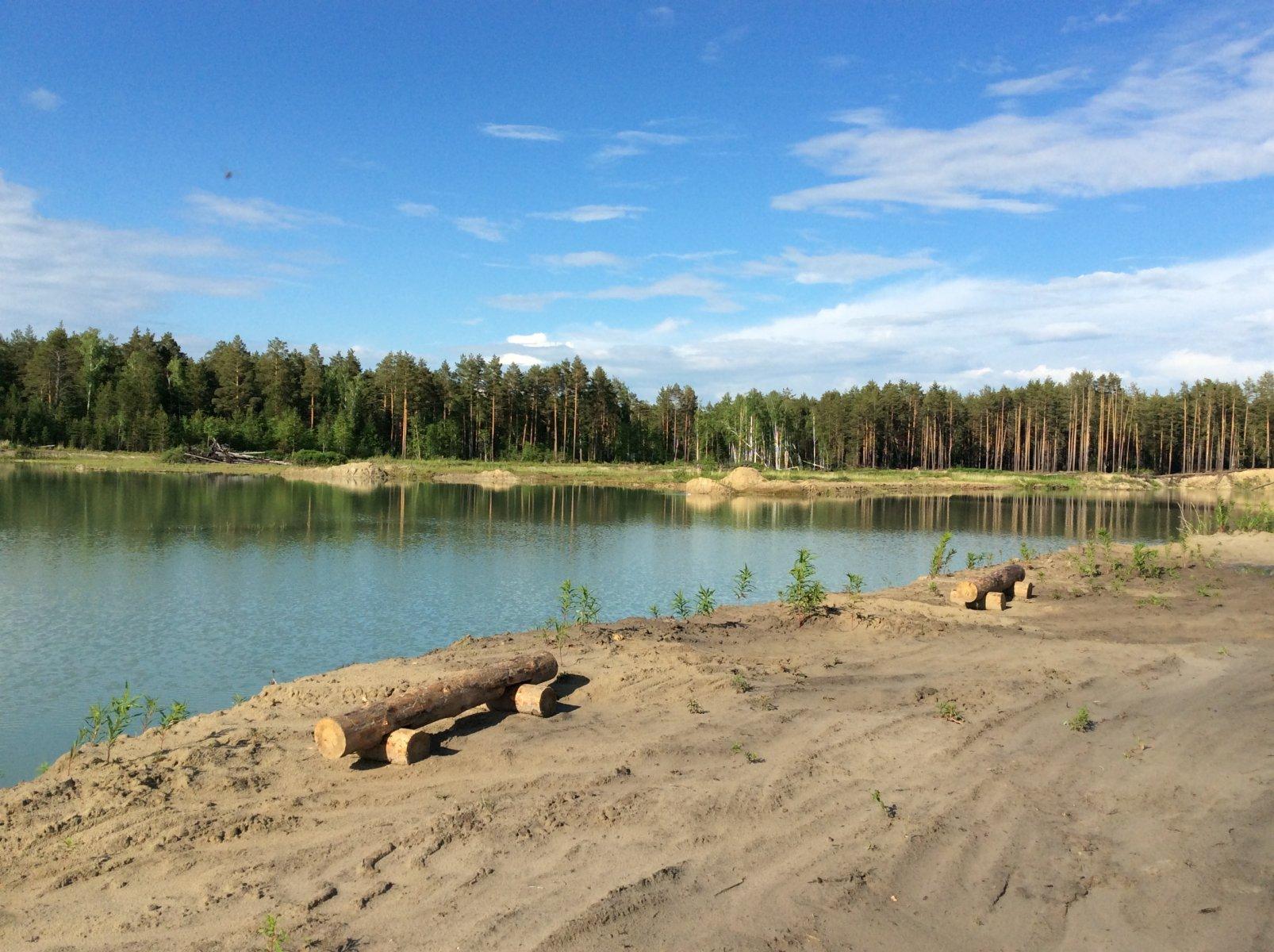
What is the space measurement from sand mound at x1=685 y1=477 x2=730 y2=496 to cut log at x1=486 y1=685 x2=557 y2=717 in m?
63.4

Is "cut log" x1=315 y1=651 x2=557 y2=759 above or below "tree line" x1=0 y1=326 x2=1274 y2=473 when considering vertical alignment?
below

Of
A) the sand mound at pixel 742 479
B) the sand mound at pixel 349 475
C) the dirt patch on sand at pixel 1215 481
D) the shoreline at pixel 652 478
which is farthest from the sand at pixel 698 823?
the dirt patch on sand at pixel 1215 481

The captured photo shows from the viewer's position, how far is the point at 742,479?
78.3 meters

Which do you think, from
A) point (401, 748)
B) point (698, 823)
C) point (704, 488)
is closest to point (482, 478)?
point (704, 488)

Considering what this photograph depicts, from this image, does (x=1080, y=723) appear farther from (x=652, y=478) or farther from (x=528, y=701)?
(x=652, y=478)

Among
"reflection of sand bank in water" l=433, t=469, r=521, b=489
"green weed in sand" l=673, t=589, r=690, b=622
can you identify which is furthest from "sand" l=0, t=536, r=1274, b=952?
"reflection of sand bank in water" l=433, t=469, r=521, b=489

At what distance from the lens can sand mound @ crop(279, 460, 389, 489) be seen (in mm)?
73938

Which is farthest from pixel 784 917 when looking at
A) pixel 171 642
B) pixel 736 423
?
pixel 736 423

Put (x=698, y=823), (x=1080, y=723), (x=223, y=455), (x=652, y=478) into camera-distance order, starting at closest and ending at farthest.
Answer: (x=698, y=823), (x=1080, y=723), (x=652, y=478), (x=223, y=455)

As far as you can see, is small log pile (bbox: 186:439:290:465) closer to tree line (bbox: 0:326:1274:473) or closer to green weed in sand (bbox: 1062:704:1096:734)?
tree line (bbox: 0:326:1274:473)

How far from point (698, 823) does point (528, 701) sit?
3.32m

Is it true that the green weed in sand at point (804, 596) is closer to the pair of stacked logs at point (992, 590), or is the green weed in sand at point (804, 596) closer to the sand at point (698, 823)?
the pair of stacked logs at point (992, 590)

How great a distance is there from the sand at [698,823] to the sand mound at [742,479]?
65946 millimetres

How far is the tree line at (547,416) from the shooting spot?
91.9m
